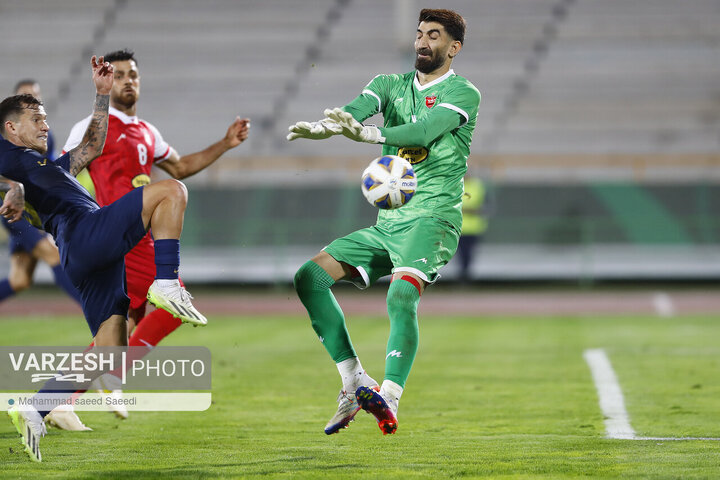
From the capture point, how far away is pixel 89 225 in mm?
5180

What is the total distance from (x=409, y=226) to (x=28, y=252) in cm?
502

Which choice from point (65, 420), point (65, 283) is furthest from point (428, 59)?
point (65, 283)

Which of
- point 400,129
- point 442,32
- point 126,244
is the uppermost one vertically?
point 442,32

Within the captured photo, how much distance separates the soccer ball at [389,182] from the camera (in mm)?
5328

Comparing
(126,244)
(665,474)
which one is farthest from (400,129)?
(665,474)

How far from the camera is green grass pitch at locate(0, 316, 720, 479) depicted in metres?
4.88

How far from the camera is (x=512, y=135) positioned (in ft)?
77.5

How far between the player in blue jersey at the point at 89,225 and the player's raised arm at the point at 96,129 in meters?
0.25

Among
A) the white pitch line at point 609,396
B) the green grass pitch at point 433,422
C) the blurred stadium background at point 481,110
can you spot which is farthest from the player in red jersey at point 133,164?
the blurred stadium background at point 481,110

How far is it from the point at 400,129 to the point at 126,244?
1.50 metres

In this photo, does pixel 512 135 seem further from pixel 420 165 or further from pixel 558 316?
pixel 420 165

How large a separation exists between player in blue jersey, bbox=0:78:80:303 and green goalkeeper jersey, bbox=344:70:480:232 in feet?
11.8

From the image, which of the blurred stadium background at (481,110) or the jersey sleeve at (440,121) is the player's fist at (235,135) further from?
the blurred stadium background at (481,110)

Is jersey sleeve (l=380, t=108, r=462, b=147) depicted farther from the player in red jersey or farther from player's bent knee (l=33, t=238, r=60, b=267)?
player's bent knee (l=33, t=238, r=60, b=267)
